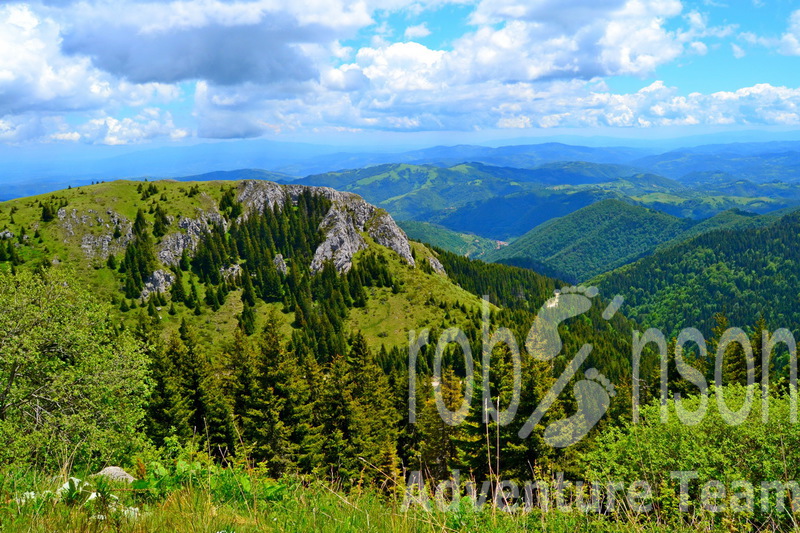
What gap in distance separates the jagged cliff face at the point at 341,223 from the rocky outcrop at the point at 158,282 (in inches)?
1782

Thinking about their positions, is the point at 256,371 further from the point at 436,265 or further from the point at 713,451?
the point at 436,265

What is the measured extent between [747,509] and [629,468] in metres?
11.9

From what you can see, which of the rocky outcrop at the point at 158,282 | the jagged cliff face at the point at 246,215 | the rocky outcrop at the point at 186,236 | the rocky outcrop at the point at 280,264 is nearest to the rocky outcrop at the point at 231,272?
the rocky outcrop at the point at 280,264

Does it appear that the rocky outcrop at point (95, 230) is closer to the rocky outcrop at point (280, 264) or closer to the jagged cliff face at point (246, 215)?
the jagged cliff face at point (246, 215)

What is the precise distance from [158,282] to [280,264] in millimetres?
39097

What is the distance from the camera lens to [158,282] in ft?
404

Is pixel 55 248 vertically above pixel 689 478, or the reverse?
pixel 55 248

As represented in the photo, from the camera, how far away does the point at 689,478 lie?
23.1m

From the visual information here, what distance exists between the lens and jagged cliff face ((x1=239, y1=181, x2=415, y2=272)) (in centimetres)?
15812

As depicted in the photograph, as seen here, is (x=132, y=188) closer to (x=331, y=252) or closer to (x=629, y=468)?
(x=331, y=252)

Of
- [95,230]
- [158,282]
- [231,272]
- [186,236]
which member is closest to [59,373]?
[158,282]

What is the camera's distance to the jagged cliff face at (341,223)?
15812 cm

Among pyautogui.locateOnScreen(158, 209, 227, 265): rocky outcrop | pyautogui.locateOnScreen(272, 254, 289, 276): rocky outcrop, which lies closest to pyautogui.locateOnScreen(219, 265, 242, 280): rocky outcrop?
pyautogui.locateOnScreen(272, 254, 289, 276): rocky outcrop

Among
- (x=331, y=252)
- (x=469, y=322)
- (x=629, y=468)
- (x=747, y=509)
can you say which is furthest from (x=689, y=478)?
(x=331, y=252)
